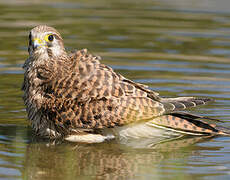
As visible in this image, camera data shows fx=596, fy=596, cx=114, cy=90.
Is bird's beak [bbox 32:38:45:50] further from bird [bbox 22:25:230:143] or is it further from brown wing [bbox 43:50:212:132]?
brown wing [bbox 43:50:212:132]

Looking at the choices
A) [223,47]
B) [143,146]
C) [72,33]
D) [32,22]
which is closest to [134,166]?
[143,146]

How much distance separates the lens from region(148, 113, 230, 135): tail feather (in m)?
7.63

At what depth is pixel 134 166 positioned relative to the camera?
6777 mm

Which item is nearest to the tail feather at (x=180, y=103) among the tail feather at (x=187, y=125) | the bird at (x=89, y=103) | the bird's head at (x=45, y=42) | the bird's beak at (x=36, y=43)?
the bird at (x=89, y=103)

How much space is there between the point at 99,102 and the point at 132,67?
14.1ft

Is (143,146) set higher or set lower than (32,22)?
lower

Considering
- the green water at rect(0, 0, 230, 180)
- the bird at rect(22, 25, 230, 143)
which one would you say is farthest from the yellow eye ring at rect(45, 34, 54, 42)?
the green water at rect(0, 0, 230, 180)

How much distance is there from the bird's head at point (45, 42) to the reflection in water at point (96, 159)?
46.8 inches

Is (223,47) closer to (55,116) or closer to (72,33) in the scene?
(72,33)

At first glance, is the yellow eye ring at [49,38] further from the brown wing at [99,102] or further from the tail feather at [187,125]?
the tail feather at [187,125]

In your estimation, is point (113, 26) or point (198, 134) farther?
point (113, 26)

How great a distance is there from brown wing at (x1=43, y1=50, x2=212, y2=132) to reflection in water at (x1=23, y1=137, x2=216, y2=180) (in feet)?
1.10

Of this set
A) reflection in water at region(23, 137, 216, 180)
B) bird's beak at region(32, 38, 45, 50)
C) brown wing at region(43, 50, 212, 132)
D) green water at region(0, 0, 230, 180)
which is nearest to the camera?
reflection in water at region(23, 137, 216, 180)

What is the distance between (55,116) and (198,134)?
1.88 m
